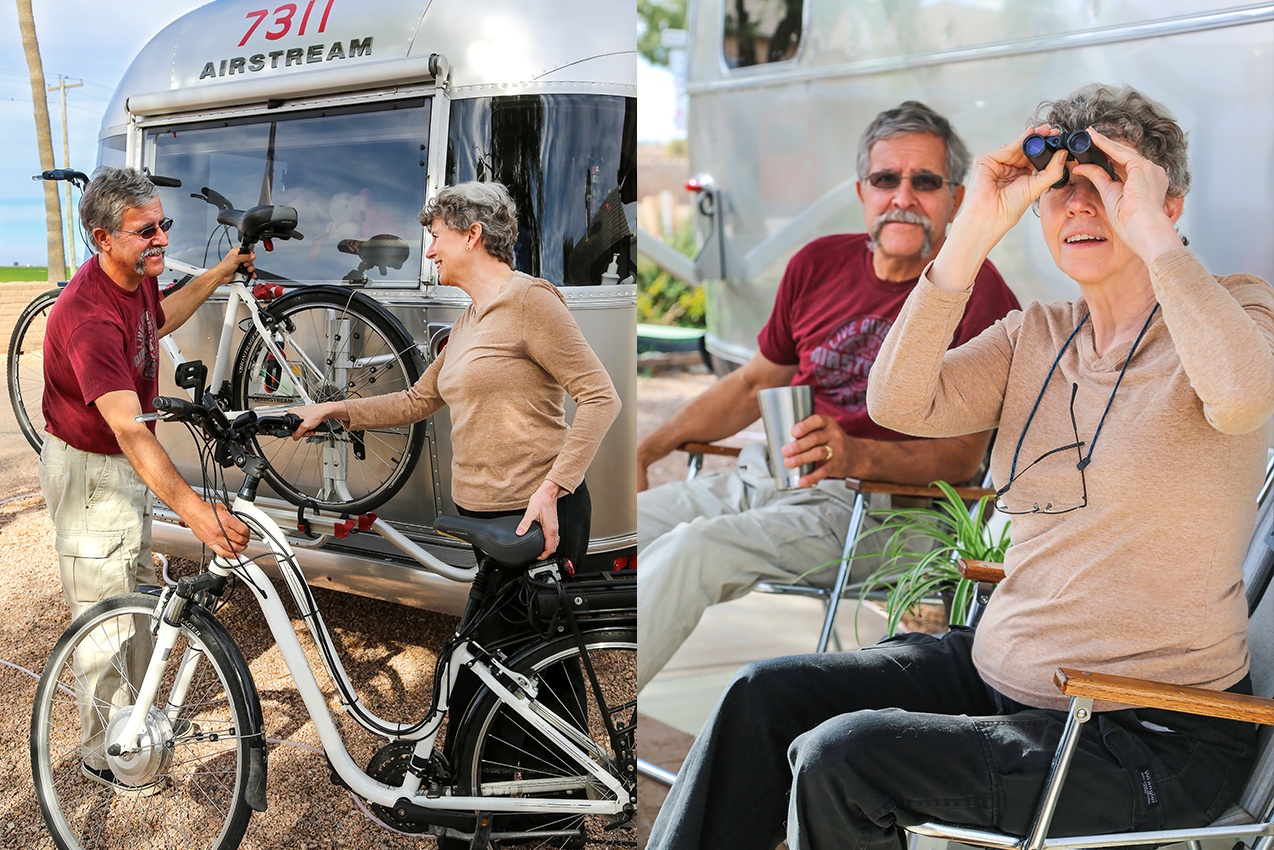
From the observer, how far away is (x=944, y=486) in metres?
2.36

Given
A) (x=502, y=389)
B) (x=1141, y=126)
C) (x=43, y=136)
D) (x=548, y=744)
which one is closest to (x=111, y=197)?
(x=43, y=136)

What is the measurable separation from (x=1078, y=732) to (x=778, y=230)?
2353mm

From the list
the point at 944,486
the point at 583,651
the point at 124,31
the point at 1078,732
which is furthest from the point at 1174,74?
the point at 124,31

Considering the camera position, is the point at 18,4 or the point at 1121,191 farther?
the point at 18,4

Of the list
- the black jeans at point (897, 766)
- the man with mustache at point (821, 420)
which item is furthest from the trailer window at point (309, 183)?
the man with mustache at point (821, 420)

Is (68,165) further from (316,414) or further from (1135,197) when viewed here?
(1135,197)

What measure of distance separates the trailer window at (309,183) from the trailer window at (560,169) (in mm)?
103

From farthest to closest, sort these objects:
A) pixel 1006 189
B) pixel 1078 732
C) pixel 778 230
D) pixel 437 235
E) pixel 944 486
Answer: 1. pixel 778 230
2. pixel 944 486
3. pixel 437 235
4. pixel 1006 189
5. pixel 1078 732

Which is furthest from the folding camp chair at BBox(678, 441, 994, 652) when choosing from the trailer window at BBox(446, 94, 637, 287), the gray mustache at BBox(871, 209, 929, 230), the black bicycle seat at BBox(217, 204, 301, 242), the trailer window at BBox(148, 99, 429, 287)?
the black bicycle seat at BBox(217, 204, 301, 242)

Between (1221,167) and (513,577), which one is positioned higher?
(1221,167)

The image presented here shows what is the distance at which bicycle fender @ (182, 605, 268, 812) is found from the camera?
1852mm

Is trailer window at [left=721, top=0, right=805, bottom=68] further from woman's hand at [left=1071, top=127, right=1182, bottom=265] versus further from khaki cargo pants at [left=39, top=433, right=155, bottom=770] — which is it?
khaki cargo pants at [left=39, top=433, right=155, bottom=770]

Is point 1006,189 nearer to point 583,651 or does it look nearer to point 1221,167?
point 583,651

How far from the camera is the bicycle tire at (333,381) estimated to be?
1770mm
